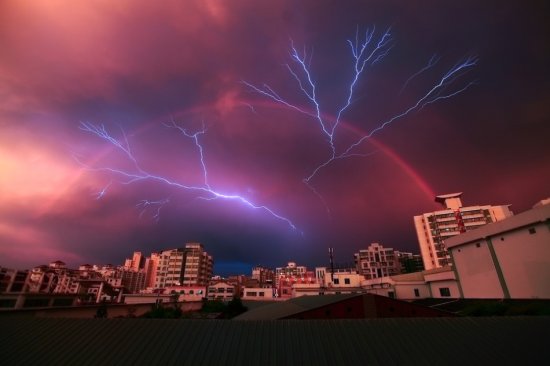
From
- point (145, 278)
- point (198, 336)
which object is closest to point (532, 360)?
point (198, 336)

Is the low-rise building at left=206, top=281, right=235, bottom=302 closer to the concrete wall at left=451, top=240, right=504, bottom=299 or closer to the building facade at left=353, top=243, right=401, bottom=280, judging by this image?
the building facade at left=353, top=243, right=401, bottom=280

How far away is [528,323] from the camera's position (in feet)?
32.8

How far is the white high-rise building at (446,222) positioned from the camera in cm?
6338

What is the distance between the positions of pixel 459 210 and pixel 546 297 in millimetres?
52570

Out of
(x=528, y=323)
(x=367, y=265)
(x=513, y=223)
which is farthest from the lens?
(x=367, y=265)

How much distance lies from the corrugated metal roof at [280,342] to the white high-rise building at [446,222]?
61595 mm

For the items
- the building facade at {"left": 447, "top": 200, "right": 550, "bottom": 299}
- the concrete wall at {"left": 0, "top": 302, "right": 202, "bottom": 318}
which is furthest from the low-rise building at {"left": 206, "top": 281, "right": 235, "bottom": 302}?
the building facade at {"left": 447, "top": 200, "right": 550, "bottom": 299}

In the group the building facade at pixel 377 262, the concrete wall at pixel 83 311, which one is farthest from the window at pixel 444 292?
the building facade at pixel 377 262

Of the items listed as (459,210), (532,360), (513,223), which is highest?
(459,210)

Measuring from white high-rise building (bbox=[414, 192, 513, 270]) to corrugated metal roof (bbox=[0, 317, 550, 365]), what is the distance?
61.6m

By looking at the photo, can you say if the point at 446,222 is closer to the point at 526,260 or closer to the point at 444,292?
the point at 444,292

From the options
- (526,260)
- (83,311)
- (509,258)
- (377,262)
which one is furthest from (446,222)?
(83,311)

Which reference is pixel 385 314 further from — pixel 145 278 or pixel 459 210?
pixel 145 278

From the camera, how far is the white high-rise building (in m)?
63.4
